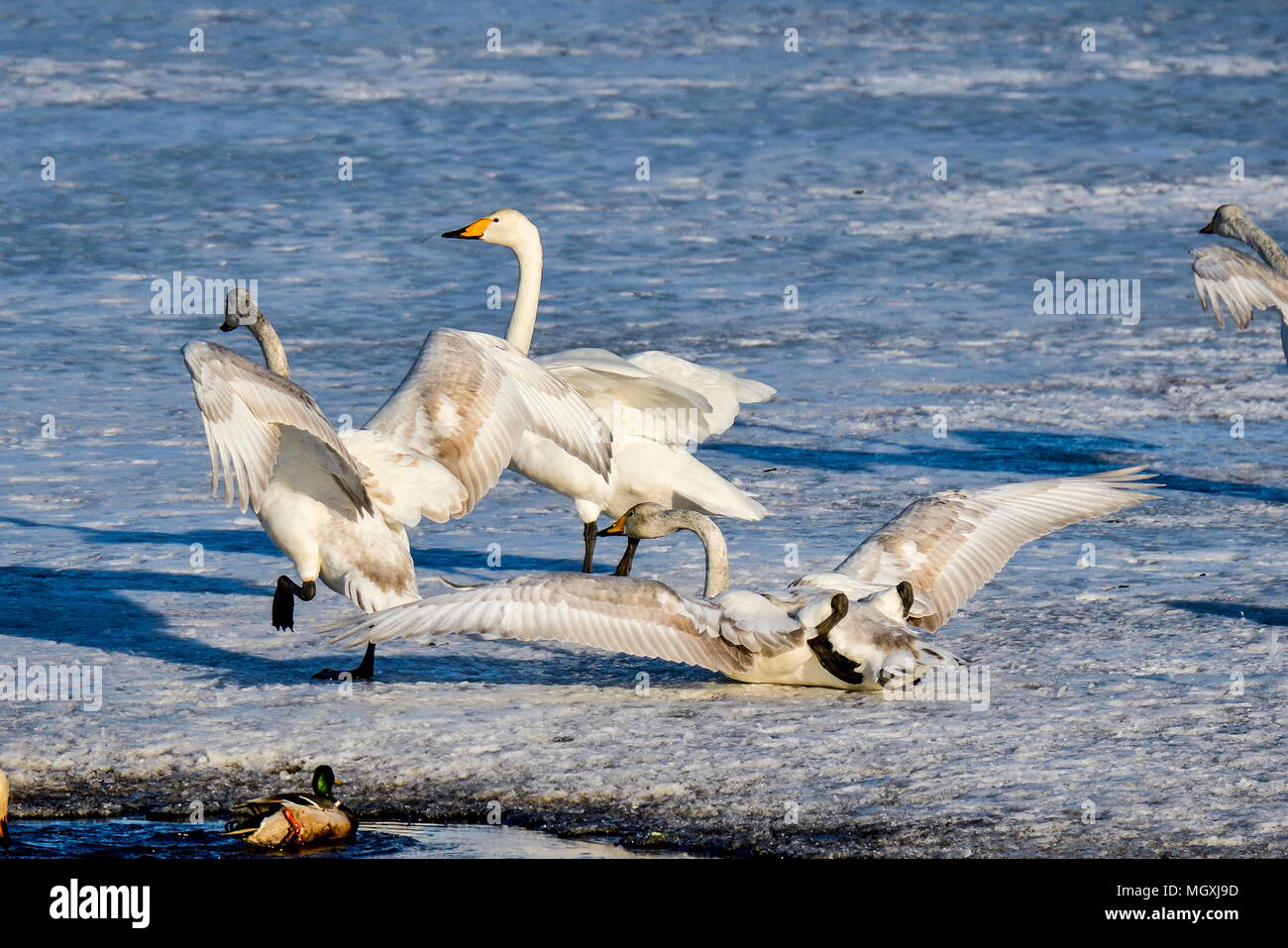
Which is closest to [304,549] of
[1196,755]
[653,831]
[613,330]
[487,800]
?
[487,800]

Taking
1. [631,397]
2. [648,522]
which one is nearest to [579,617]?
[648,522]

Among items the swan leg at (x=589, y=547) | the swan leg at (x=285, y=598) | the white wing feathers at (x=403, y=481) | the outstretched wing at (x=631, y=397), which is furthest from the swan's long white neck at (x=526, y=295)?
the swan leg at (x=285, y=598)

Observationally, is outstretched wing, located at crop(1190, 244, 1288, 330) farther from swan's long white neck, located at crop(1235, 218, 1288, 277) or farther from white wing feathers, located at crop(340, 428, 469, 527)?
white wing feathers, located at crop(340, 428, 469, 527)

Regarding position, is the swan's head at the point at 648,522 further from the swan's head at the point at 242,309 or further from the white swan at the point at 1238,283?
the white swan at the point at 1238,283

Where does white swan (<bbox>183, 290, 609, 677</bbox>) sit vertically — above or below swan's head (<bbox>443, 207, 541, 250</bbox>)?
below

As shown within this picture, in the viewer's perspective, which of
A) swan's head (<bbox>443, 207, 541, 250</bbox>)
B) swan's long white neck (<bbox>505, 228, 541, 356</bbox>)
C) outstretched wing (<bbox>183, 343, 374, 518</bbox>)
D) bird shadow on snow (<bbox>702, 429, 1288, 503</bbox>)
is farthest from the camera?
bird shadow on snow (<bbox>702, 429, 1288, 503</bbox>)

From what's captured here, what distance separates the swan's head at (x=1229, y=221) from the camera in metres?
10.7

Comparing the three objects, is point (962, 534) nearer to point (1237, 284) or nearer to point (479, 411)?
point (479, 411)

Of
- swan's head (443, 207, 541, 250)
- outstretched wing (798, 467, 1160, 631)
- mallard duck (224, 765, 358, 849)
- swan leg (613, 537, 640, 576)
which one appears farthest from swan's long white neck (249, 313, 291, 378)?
mallard duck (224, 765, 358, 849)

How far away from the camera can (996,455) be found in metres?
9.18

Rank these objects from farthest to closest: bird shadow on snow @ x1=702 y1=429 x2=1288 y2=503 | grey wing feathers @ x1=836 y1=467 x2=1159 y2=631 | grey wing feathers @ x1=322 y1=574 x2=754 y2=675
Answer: bird shadow on snow @ x1=702 y1=429 x2=1288 y2=503, grey wing feathers @ x1=836 y1=467 x2=1159 y2=631, grey wing feathers @ x1=322 y1=574 x2=754 y2=675

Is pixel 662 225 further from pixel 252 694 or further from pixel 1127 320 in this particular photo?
pixel 252 694

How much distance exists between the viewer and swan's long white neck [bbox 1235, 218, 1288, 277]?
9.81m

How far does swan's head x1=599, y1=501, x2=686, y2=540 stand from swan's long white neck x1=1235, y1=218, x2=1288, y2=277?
14.3 feet
